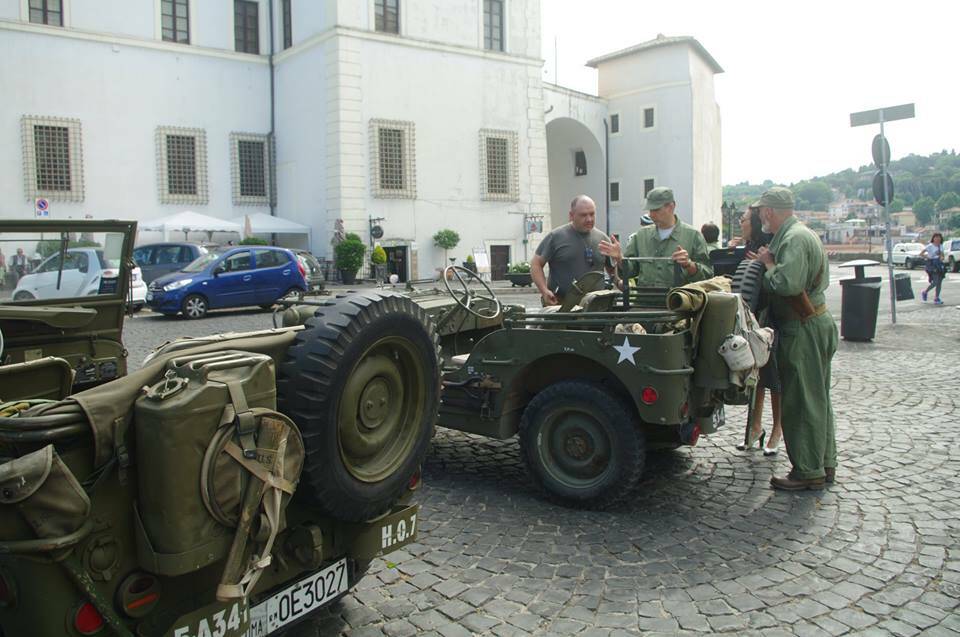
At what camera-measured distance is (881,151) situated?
12.9 metres

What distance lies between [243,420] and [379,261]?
90.4 ft

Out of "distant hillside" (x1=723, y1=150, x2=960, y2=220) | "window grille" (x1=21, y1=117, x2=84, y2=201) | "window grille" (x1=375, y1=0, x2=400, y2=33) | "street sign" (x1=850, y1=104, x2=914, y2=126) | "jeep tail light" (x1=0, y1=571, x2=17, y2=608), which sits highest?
"distant hillside" (x1=723, y1=150, x2=960, y2=220)

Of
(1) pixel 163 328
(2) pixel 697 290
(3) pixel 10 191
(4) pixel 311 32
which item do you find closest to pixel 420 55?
(4) pixel 311 32

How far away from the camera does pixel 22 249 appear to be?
5176 mm

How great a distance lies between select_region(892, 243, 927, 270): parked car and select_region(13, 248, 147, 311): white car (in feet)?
147

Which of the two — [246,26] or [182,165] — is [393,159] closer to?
[182,165]

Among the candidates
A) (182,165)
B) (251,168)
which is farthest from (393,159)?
(182,165)

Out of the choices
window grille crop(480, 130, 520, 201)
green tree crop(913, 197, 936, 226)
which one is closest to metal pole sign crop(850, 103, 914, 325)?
window grille crop(480, 130, 520, 201)

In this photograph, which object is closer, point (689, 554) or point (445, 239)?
point (689, 554)

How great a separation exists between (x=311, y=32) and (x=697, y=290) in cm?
2863

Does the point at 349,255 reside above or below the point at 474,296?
above

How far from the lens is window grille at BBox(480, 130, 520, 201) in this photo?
33.2 metres

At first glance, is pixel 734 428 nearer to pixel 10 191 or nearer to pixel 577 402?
pixel 577 402

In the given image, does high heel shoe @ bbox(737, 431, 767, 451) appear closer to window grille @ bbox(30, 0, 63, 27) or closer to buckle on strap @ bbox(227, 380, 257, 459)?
buckle on strap @ bbox(227, 380, 257, 459)
